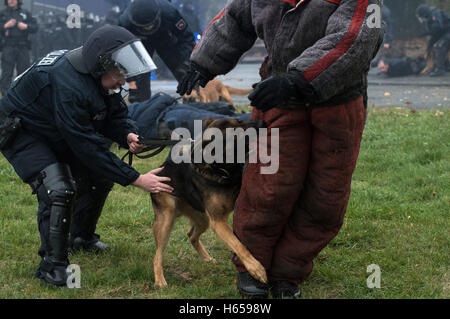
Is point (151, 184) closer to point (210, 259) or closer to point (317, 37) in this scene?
point (210, 259)

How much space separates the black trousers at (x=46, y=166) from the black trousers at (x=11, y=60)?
9.95m

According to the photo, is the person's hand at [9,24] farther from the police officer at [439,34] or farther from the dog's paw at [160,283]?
the police officer at [439,34]

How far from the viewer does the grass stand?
159 inches

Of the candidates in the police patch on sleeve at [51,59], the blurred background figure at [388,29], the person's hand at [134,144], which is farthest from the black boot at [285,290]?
the blurred background figure at [388,29]

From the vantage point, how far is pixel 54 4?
29.7 metres

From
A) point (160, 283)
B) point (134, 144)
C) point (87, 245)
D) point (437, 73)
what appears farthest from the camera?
point (437, 73)

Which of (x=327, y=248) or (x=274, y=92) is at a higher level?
(x=274, y=92)

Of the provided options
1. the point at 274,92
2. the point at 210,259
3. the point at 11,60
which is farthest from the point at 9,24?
the point at 274,92

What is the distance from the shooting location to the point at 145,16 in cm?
877

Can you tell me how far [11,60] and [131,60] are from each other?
10979mm

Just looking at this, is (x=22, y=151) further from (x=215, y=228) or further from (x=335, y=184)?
(x=335, y=184)

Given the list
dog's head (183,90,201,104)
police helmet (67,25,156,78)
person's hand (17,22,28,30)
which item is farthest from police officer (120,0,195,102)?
person's hand (17,22,28,30)

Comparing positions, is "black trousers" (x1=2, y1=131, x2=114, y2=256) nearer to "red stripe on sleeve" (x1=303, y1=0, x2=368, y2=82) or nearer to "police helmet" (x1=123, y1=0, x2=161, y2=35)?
"red stripe on sleeve" (x1=303, y1=0, x2=368, y2=82)

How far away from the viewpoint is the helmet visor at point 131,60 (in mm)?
3844
